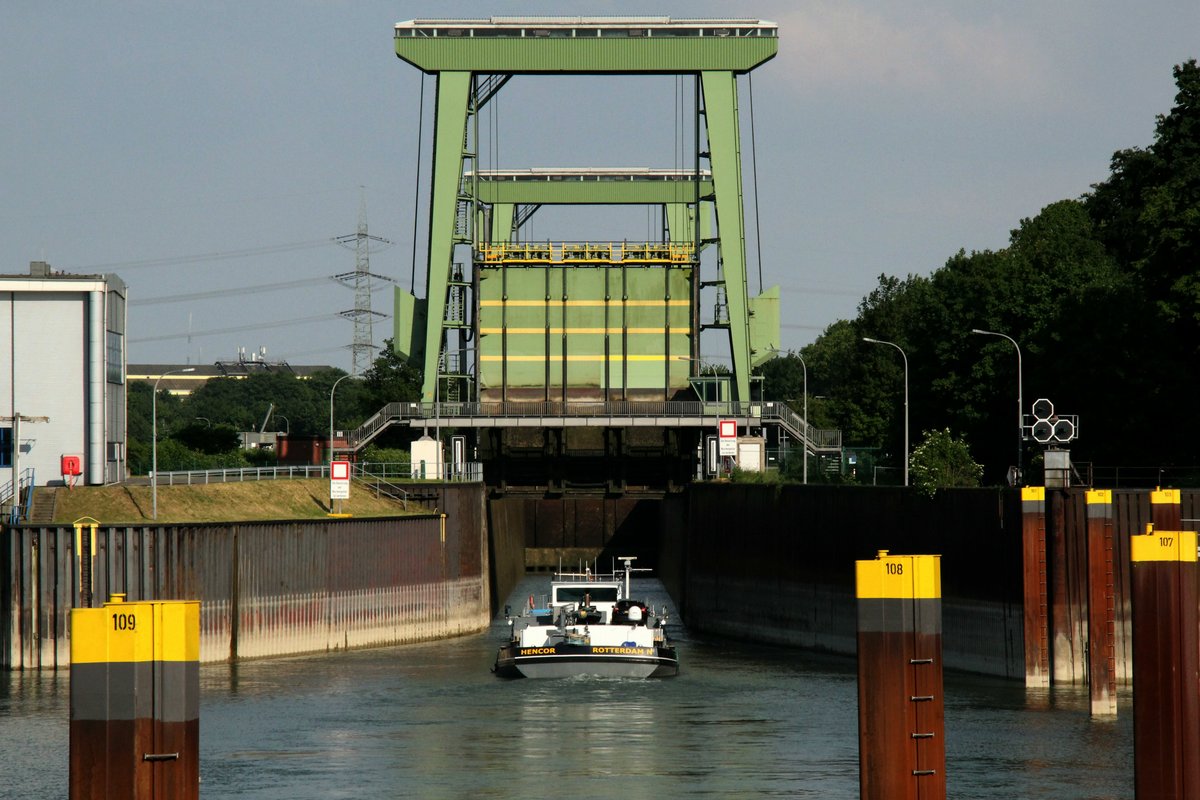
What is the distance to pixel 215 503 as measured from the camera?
53.8 metres

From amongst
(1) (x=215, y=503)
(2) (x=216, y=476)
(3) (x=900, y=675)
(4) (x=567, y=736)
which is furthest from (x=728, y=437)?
(3) (x=900, y=675)

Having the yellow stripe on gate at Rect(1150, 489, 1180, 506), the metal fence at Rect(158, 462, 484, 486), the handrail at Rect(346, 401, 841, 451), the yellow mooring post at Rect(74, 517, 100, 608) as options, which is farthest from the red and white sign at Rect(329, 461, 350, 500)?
the yellow stripe on gate at Rect(1150, 489, 1180, 506)

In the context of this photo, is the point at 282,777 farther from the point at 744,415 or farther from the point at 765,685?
the point at 744,415

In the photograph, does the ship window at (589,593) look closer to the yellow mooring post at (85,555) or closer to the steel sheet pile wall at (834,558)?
the steel sheet pile wall at (834,558)

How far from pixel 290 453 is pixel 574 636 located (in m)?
45.4

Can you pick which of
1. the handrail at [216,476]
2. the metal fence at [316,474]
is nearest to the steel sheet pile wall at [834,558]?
the metal fence at [316,474]

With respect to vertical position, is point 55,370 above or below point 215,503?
above

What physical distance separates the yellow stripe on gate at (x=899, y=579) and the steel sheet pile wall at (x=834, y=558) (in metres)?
28.3

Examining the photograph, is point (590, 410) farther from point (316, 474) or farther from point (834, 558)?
point (834, 558)

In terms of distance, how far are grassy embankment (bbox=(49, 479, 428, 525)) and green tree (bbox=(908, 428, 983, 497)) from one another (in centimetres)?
1871

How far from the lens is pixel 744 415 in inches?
2884

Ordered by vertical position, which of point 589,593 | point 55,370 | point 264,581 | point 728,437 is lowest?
point 589,593

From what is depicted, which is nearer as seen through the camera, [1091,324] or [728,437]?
[1091,324]

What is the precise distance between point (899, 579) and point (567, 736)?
23.0 metres
